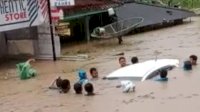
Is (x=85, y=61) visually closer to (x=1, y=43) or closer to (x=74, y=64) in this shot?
(x=74, y=64)

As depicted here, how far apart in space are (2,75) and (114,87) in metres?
6.30

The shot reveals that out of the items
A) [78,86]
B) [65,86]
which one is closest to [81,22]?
[65,86]

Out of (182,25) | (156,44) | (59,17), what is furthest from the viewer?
(182,25)

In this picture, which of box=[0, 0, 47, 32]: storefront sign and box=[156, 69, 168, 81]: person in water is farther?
box=[0, 0, 47, 32]: storefront sign

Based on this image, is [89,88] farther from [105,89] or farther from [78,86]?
[105,89]

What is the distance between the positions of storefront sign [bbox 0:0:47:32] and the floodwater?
150 cm

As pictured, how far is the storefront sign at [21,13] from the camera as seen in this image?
2109 cm

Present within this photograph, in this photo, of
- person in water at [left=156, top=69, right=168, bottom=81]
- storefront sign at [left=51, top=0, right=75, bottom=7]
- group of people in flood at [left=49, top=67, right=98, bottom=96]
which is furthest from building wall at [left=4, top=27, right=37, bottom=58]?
person in water at [left=156, top=69, right=168, bottom=81]

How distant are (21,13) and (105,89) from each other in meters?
8.20

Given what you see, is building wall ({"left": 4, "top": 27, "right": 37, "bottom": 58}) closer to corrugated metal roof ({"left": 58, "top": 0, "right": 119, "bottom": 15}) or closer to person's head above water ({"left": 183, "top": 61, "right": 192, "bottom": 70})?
corrugated metal roof ({"left": 58, "top": 0, "right": 119, "bottom": 15})

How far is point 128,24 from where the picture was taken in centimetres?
2888

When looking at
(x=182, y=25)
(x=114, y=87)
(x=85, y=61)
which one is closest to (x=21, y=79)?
(x=85, y=61)

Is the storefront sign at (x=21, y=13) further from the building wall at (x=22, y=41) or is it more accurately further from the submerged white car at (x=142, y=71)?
the submerged white car at (x=142, y=71)

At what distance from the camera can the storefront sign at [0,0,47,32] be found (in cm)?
2109
